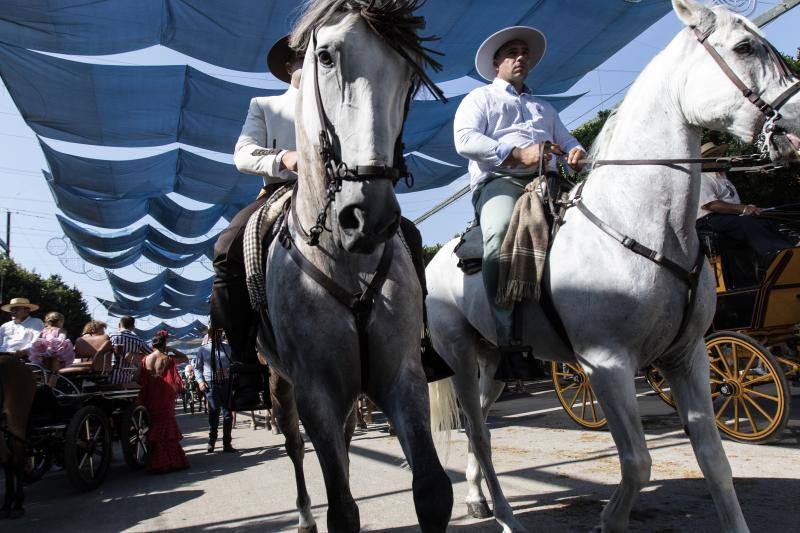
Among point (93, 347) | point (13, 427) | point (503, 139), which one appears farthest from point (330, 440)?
point (93, 347)

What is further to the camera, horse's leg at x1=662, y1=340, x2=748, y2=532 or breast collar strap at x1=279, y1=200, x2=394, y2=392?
horse's leg at x1=662, y1=340, x2=748, y2=532

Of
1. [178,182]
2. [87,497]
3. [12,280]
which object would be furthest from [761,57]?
[12,280]

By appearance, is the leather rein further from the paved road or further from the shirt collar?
the paved road

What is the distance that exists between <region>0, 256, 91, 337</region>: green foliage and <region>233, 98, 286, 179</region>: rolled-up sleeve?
27883mm

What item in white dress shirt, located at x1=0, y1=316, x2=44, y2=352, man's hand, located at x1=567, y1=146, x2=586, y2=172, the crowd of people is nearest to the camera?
man's hand, located at x1=567, y1=146, x2=586, y2=172

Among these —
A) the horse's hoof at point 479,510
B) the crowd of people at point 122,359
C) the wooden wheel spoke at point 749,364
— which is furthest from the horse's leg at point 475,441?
the crowd of people at point 122,359

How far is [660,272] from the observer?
8.88ft

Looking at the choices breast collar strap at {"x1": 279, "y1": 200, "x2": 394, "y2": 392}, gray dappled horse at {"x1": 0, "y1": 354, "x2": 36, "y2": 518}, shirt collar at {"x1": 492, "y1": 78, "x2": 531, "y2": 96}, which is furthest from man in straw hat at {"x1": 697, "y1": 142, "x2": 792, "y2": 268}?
gray dappled horse at {"x1": 0, "y1": 354, "x2": 36, "y2": 518}

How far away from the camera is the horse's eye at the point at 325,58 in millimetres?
2027

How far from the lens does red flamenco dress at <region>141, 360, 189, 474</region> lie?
307 inches

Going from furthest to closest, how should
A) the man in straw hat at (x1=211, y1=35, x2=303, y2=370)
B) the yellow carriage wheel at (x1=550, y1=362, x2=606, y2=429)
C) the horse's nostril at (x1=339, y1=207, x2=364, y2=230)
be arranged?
the yellow carriage wheel at (x1=550, y1=362, x2=606, y2=429)
the man in straw hat at (x1=211, y1=35, x2=303, y2=370)
the horse's nostril at (x1=339, y1=207, x2=364, y2=230)

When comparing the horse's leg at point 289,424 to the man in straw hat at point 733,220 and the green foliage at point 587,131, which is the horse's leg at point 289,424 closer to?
the man in straw hat at point 733,220

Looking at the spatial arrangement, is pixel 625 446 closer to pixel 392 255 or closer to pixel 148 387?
pixel 392 255

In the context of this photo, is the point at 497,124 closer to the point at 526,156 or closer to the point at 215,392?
the point at 526,156
